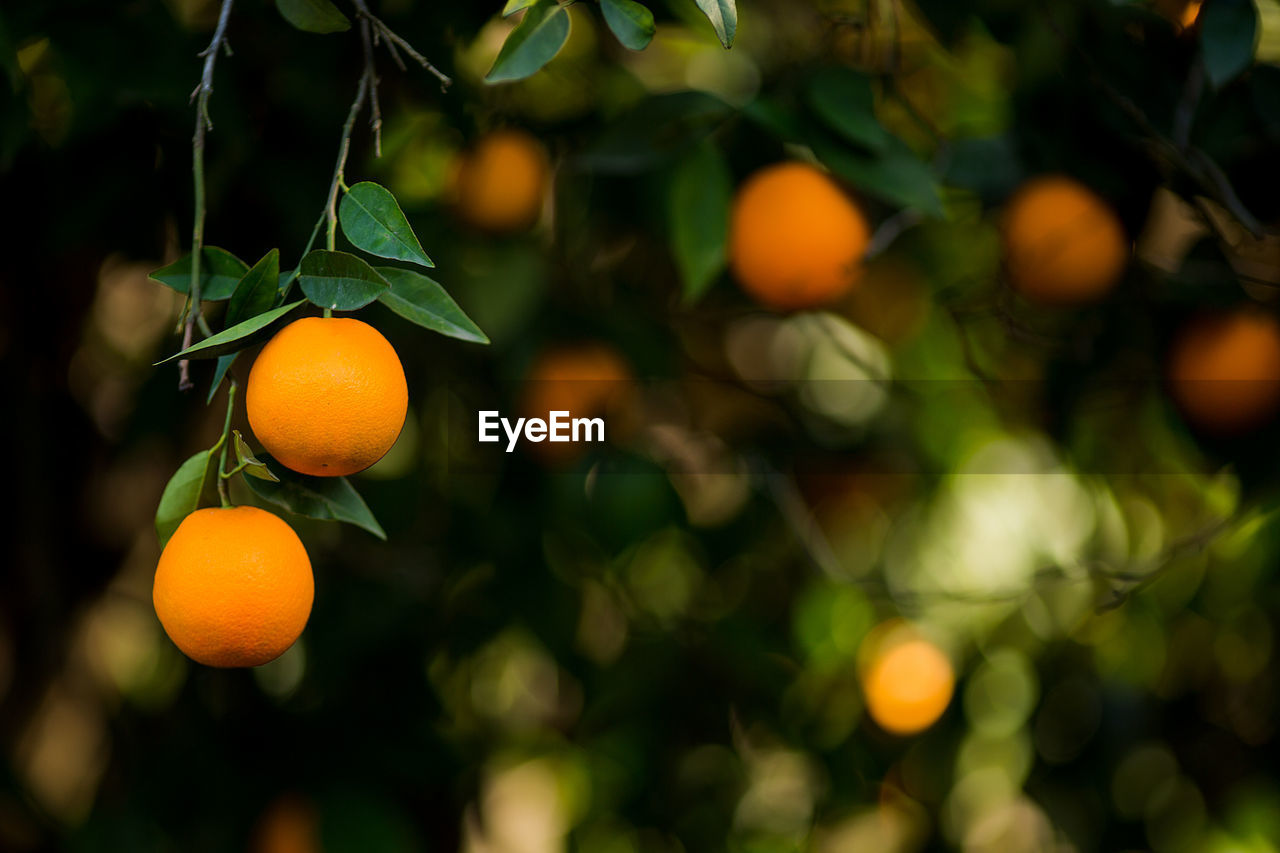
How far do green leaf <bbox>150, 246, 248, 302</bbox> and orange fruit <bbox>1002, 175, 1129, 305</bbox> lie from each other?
0.64 metres

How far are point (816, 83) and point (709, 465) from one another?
0.56 metres

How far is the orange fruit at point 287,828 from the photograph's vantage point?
3.37ft

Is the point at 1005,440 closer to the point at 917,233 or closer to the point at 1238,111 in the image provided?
the point at 917,233

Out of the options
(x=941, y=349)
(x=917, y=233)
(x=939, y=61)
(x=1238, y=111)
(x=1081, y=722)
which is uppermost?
(x=1238, y=111)

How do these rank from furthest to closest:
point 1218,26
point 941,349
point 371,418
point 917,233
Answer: point 941,349, point 917,233, point 1218,26, point 371,418

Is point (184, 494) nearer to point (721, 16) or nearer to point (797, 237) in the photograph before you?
point (721, 16)

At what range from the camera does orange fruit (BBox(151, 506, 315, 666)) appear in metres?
0.45

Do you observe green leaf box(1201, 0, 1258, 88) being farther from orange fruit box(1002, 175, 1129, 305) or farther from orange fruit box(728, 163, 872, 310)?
orange fruit box(728, 163, 872, 310)

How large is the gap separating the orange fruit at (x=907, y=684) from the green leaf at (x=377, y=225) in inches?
36.7

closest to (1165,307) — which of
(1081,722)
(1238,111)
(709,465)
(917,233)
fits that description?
(1238,111)

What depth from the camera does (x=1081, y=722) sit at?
125 cm

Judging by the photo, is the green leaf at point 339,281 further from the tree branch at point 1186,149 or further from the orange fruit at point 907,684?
the orange fruit at point 907,684

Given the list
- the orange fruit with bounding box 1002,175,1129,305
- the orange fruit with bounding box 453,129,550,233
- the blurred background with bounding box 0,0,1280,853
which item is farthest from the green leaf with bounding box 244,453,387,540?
the orange fruit with bounding box 1002,175,1129,305

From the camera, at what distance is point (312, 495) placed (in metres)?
0.50
